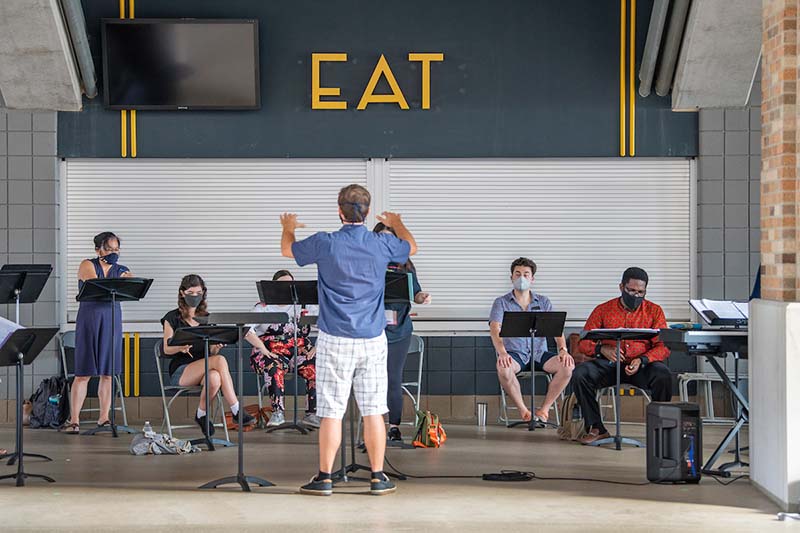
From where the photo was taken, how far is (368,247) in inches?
→ 239

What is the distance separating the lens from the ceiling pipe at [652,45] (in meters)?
9.37

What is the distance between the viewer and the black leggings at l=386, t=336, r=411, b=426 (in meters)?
8.01

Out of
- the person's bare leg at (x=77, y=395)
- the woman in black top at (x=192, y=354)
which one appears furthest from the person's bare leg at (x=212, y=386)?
the person's bare leg at (x=77, y=395)

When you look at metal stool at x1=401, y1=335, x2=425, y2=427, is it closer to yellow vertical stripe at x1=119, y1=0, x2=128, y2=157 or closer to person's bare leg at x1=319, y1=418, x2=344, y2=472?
yellow vertical stripe at x1=119, y1=0, x2=128, y2=157

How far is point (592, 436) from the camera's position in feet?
26.8

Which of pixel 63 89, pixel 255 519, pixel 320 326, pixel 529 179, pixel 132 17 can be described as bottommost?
pixel 255 519

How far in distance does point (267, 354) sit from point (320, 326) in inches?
A: 120

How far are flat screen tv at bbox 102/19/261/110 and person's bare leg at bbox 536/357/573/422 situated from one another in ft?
10.4

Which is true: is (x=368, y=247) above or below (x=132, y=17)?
below

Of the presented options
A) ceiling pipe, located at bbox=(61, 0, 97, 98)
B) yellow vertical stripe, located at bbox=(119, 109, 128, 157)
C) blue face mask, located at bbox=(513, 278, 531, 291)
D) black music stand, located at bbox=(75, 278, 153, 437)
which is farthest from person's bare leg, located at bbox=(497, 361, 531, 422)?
ceiling pipe, located at bbox=(61, 0, 97, 98)

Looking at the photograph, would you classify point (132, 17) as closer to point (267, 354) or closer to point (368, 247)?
point (267, 354)

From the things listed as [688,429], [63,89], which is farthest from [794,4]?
[63,89]

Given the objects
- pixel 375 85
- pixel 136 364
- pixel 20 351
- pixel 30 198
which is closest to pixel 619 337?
pixel 375 85

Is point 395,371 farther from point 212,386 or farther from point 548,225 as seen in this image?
point 548,225
